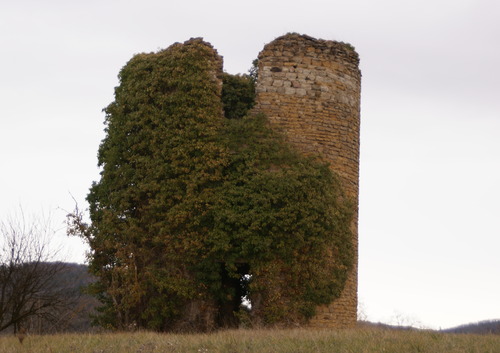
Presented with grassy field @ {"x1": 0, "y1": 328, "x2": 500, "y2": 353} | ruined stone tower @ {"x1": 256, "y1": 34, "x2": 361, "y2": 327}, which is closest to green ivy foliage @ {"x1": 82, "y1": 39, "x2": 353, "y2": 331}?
ruined stone tower @ {"x1": 256, "y1": 34, "x2": 361, "y2": 327}

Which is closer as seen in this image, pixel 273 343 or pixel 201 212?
pixel 273 343

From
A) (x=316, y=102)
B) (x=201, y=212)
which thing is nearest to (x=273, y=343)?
(x=201, y=212)

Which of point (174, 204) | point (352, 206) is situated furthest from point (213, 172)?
point (352, 206)

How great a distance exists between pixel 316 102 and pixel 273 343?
7782 mm

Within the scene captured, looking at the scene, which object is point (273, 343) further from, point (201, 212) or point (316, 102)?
point (316, 102)

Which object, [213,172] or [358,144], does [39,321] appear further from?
[358,144]

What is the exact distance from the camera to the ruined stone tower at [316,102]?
1744 cm

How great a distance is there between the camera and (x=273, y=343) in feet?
37.6

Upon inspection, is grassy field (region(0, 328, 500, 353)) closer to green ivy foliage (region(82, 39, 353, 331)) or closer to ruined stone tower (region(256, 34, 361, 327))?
green ivy foliage (region(82, 39, 353, 331))

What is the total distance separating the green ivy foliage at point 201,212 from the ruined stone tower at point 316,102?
551mm

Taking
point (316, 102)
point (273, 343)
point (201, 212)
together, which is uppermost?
point (316, 102)

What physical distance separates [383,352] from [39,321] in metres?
10.3

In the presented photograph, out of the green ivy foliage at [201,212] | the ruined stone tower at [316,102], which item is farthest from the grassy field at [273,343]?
the ruined stone tower at [316,102]

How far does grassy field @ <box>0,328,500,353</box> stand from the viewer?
1084cm
